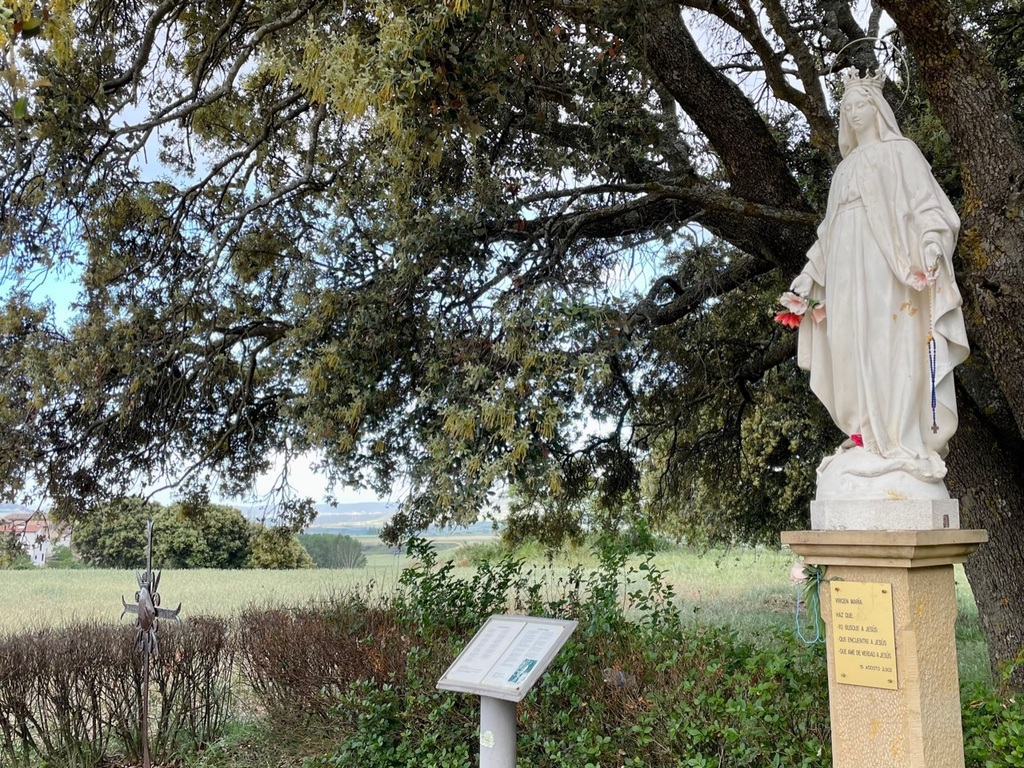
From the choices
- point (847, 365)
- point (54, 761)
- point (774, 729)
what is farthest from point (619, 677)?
point (54, 761)

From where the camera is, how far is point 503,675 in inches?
150

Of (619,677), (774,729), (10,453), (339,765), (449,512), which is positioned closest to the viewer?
(774,729)

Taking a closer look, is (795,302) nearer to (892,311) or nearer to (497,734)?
(892,311)

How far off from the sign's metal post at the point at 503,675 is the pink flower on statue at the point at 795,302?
1770 mm

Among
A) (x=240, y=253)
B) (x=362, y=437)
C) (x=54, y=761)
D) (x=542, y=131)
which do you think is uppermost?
(x=542, y=131)

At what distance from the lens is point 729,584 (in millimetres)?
14219

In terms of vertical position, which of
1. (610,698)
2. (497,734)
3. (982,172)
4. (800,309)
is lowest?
(610,698)

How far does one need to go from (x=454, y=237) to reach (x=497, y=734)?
3.17 metres

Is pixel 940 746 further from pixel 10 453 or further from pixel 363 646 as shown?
pixel 10 453

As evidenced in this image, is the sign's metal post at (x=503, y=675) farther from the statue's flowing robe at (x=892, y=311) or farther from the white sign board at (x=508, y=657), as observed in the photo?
the statue's flowing robe at (x=892, y=311)

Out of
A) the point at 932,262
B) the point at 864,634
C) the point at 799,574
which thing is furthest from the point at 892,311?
the point at 864,634

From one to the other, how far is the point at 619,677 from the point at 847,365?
2.26 metres

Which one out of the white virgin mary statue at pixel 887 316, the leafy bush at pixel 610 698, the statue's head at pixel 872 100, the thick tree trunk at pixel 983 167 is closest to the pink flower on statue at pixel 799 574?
the white virgin mary statue at pixel 887 316

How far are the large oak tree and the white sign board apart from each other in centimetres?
69
